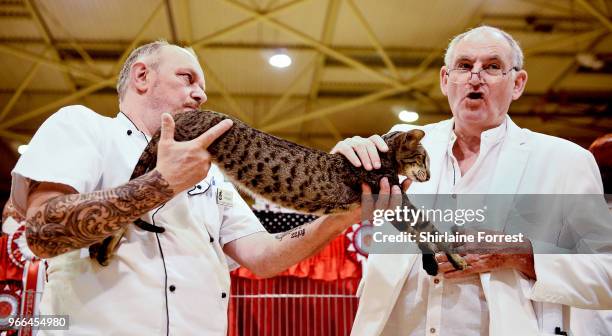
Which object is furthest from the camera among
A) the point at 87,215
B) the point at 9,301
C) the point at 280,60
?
the point at 280,60

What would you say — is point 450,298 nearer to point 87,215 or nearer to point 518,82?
point 518,82

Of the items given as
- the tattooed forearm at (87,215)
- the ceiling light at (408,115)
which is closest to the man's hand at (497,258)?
the tattooed forearm at (87,215)

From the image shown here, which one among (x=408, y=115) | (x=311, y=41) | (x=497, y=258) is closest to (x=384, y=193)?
(x=497, y=258)

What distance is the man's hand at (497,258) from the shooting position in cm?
177

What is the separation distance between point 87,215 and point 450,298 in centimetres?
114

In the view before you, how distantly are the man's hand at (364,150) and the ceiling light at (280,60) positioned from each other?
6.30 meters

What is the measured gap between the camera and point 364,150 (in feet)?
5.89

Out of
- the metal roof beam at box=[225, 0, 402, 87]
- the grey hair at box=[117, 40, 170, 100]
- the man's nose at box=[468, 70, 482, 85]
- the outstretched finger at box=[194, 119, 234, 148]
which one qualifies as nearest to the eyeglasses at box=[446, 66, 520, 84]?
the man's nose at box=[468, 70, 482, 85]

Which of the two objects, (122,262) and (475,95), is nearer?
(122,262)

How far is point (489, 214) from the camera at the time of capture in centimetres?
190

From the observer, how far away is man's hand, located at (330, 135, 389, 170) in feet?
5.83

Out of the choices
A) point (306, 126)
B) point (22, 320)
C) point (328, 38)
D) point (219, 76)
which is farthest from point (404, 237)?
point (306, 126)

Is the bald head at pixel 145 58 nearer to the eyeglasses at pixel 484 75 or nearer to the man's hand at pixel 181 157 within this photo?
the man's hand at pixel 181 157

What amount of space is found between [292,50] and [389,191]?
668cm
